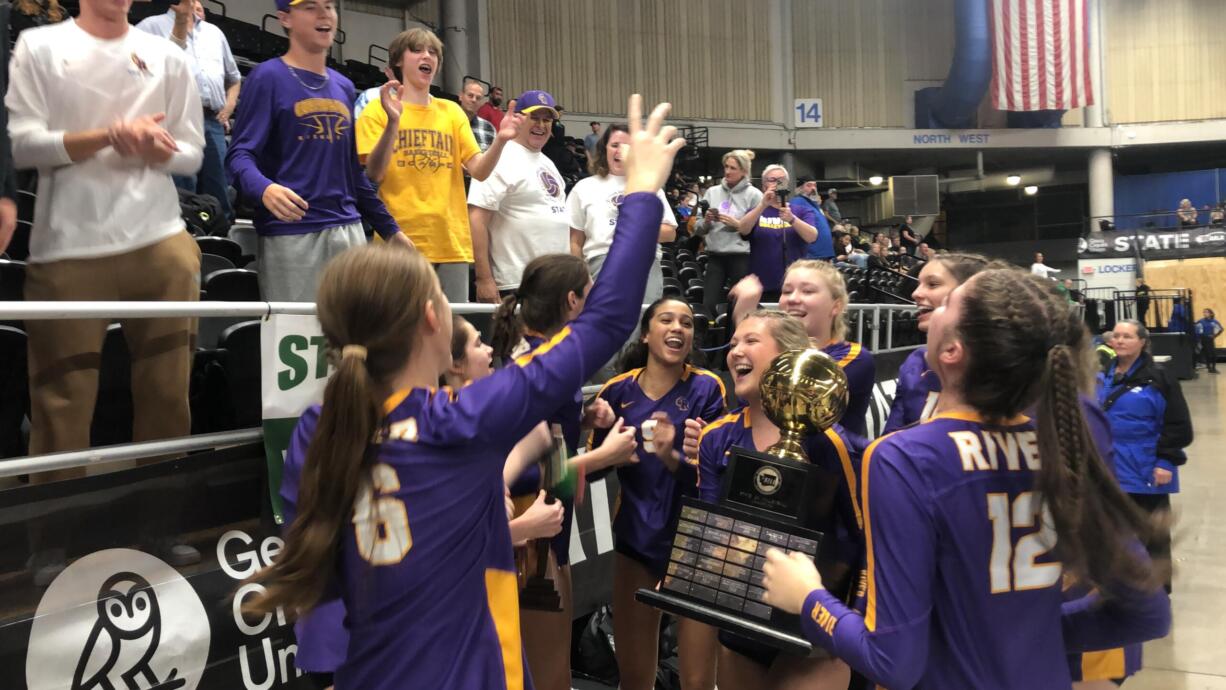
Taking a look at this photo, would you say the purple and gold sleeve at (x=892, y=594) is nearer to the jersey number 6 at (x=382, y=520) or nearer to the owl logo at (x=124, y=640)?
the jersey number 6 at (x=382, y=520)

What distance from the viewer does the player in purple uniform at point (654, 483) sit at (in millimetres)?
3174

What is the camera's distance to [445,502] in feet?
5.17

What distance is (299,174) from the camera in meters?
3.60

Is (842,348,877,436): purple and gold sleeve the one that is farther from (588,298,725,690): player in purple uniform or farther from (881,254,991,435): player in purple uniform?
(588,298,725,690): player in purple uniform

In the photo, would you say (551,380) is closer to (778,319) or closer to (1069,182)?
(778,319)

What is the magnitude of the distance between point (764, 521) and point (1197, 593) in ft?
17.3

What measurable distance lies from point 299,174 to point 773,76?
77.7 feet

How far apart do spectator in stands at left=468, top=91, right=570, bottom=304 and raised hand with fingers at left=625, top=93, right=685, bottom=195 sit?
322 centimetres

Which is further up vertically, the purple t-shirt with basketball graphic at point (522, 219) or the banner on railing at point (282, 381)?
the purple t-shirt with basketball graphic at point (522, 219)

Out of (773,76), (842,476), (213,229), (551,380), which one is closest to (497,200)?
(213,229)

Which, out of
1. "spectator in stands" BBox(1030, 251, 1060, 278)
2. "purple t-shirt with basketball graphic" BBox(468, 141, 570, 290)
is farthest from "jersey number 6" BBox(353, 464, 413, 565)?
"purple t-shirt with basketball graphic" BBox(468, 141, 570, 290)

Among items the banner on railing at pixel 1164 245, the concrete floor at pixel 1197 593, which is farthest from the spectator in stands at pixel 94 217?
the banner on railing at pixel 1164 245

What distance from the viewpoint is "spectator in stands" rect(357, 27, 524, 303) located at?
4.29 m

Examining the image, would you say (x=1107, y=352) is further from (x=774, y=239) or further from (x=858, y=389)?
(x=858, y=389)
